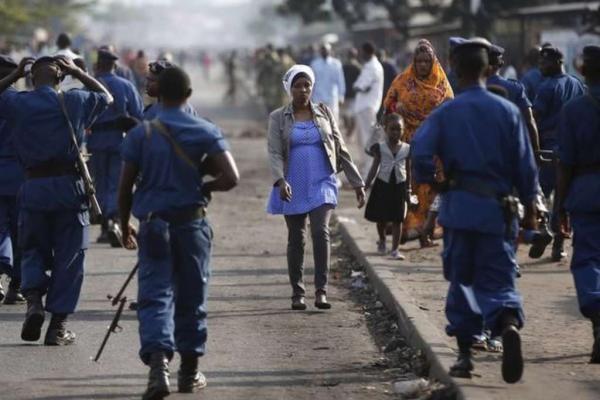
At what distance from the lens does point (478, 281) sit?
8.81m

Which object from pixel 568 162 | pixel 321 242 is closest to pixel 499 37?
pixel 321 242

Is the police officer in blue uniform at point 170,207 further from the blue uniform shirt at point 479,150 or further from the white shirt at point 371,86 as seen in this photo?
the white shirt at point 371,86

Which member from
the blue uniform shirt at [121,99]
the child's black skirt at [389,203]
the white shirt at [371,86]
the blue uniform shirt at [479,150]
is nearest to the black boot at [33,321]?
the blue uniform shirt at [479,150]

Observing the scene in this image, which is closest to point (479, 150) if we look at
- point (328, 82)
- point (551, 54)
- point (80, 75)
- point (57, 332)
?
point (80, 75)

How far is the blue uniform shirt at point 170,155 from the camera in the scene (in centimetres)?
861

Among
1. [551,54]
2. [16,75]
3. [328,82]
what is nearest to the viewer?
[16,75]

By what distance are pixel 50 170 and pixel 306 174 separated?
228 cm

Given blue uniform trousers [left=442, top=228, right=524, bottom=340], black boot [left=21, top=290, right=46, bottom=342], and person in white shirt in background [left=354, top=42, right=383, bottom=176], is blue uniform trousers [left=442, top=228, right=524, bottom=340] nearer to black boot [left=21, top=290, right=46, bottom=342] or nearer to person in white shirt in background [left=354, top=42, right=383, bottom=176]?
black boot [left=21, top=290, right=46, bottom=342]

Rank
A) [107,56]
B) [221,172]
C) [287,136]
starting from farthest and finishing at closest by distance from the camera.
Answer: [107,56] → [287,136] → [221,172]

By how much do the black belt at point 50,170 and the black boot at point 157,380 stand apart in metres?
2.28

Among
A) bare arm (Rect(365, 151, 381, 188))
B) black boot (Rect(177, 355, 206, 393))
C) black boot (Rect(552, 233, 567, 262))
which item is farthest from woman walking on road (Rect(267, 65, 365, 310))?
black boot (Rect(177, 355, 206, 393))

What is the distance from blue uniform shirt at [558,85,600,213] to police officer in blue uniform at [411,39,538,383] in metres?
0.66

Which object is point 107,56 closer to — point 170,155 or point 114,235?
point 114,235

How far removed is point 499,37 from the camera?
32656 millimetres
